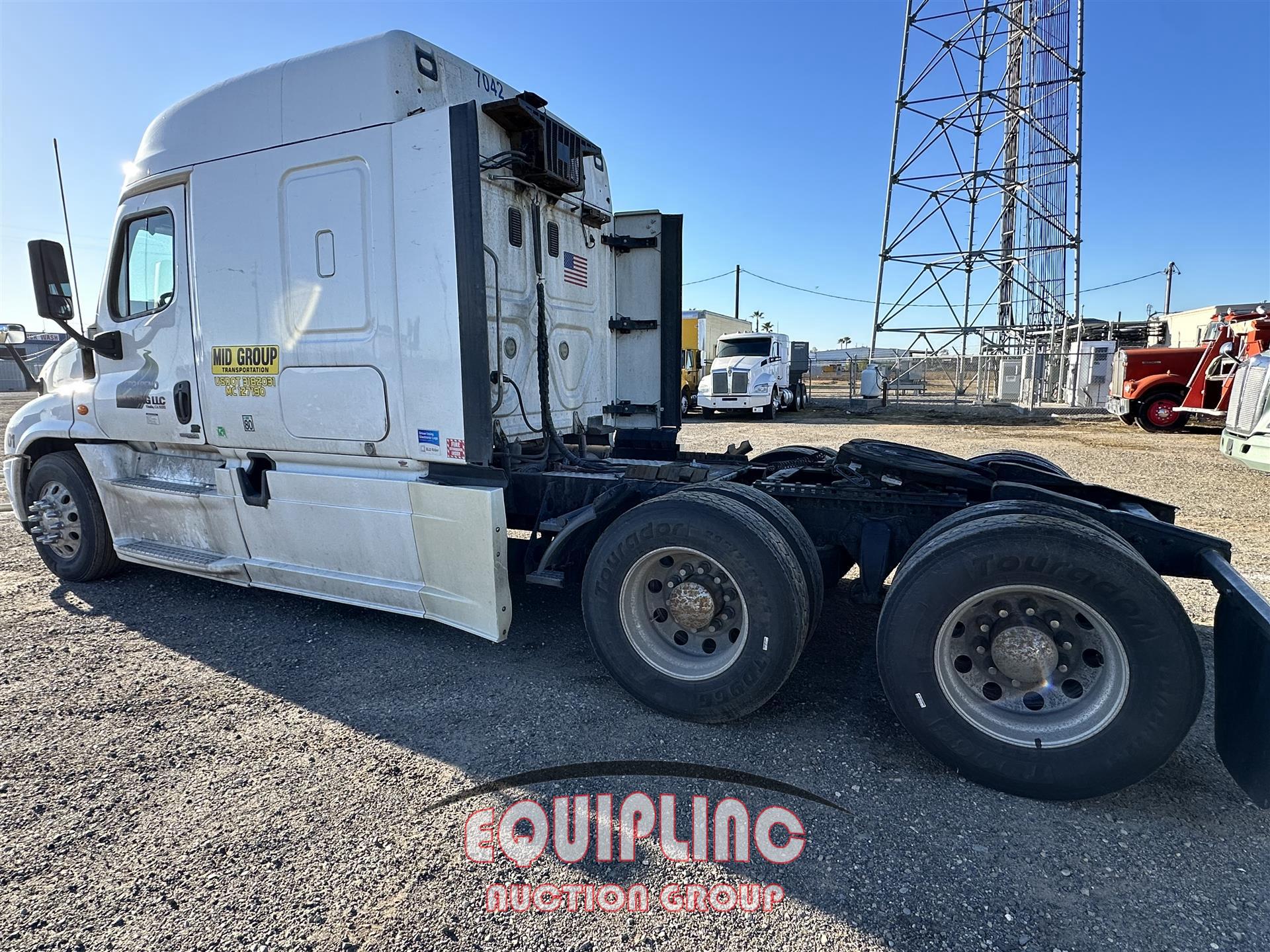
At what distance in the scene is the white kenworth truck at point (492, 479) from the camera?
2.76 metres

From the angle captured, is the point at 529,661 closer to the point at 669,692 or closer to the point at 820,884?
the point at 669,692

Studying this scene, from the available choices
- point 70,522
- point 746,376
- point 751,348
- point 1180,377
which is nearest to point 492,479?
point 70,522

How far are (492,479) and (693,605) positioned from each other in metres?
1.29

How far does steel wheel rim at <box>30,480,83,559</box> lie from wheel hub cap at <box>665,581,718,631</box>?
195 inches

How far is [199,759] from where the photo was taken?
3.10 meters

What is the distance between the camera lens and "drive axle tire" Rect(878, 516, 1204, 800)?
258 cm

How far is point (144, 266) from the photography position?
489cm

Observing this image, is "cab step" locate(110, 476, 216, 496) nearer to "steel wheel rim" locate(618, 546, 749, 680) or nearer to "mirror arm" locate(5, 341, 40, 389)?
"mirror arm" locate(5, 341, 40, 389)

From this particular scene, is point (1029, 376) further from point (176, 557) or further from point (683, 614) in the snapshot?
point (176, 557)

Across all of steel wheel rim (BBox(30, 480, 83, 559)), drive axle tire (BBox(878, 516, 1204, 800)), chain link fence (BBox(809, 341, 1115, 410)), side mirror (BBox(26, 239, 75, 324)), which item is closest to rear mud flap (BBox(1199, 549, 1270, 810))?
drive axle tire (BBox(878, 516, 1204, 800))

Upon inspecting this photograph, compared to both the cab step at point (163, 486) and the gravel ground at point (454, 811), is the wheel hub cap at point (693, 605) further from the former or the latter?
the cab step at point (163, 486)

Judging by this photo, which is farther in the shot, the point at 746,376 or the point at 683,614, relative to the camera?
the point at 746,376

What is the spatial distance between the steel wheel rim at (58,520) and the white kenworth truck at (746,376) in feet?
60.3

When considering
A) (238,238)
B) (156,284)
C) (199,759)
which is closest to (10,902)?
(199,759)
